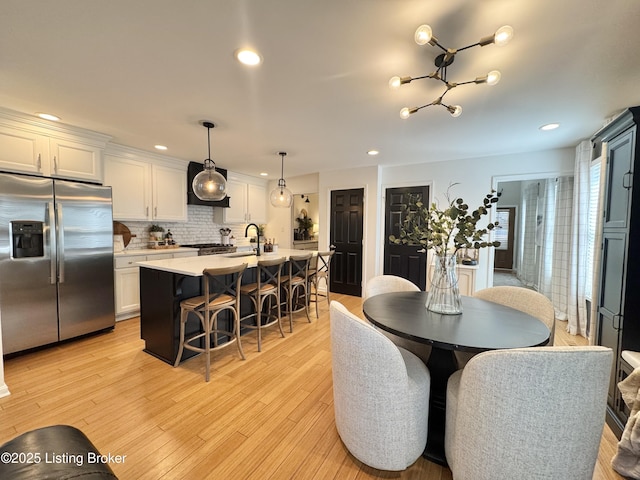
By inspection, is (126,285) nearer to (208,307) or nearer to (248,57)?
(208,307)

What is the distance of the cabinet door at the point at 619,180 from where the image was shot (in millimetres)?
1778

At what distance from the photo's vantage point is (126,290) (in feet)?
11.6

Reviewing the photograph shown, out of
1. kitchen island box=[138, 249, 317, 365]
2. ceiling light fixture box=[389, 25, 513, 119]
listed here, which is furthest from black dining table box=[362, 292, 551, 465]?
kitchen island box=[138, 249, 317, 365]

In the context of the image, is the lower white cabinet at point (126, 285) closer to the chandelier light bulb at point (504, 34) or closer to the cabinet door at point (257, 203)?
the cabinet door at point (257, 203)

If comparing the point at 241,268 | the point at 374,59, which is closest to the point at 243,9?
the point at 374,59

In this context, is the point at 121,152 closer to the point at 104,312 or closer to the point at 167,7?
the point at 104,312

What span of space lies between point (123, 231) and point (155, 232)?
43cm

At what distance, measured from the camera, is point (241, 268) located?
2422 mm

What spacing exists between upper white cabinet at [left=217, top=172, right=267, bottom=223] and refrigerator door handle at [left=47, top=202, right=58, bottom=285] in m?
2.65

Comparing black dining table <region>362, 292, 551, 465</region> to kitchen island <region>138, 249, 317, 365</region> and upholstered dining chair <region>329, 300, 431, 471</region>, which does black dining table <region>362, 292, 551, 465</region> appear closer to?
upholstered dining chair <region>329, 300, 431, 471</region>

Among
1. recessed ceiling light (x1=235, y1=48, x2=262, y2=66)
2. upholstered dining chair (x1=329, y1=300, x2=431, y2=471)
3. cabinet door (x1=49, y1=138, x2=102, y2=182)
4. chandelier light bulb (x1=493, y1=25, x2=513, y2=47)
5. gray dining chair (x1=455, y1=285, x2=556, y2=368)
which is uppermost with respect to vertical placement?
recessed ceiling light (x1=235, y1=48, x2=262, y2=66)

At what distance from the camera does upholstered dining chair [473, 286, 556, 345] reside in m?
1.85

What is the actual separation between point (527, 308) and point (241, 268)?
2301 mm

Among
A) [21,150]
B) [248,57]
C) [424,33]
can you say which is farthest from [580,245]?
[21,150]
